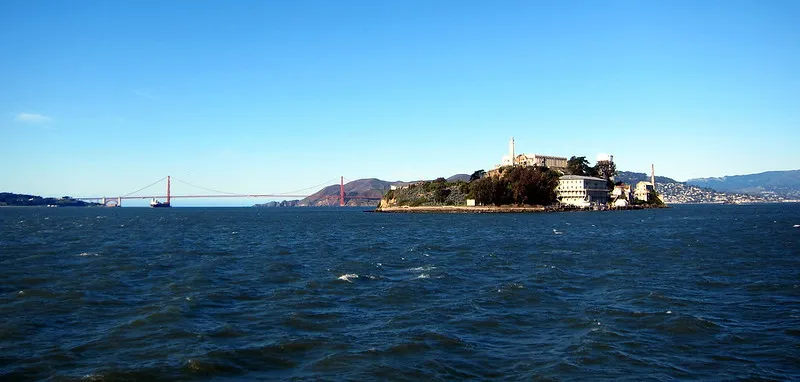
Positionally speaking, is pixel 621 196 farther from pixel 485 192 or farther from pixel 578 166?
pixel 485 192

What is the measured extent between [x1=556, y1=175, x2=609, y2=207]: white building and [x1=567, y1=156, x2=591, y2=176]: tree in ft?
50.7

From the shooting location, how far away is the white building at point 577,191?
550ft

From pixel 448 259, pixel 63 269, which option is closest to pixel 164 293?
pixel 63 269

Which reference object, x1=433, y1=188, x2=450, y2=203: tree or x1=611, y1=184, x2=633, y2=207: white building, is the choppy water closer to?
x1=433, y1=188, x2=450, y2=203: tree

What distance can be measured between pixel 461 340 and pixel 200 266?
22.1 meters

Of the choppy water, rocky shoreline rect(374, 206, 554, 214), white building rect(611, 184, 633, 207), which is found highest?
white building rect(611, 184, 633, 207)

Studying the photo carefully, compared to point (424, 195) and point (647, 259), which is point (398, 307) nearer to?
point (647, 259)

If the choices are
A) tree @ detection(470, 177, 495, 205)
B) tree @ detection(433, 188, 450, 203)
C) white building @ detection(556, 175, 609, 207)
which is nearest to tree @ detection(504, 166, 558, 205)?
tree @ detection(470, 177, 495, 205)

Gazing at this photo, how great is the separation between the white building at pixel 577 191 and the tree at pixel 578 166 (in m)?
15.5

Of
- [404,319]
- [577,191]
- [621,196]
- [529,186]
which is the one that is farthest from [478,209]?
[404,319]

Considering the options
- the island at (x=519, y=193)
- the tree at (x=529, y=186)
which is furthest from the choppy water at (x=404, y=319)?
the island at (x=519, y=193)

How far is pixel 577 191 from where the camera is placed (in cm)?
16888

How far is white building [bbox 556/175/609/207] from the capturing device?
16750cm

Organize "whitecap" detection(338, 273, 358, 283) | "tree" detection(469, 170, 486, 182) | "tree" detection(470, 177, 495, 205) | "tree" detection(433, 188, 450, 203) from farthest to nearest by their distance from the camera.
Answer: "tree" detection(469, 170, 486, 182), "tree" detection(433, 188, 450, 203), "tree" detection(470, 177, 495, 205), "whitecap" detection(338, 273, 358, 283)
